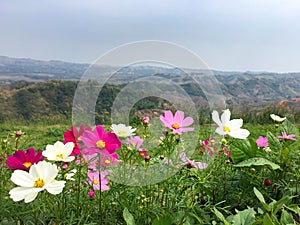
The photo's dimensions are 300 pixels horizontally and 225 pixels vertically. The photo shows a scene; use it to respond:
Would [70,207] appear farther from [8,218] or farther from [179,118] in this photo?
[179,118]

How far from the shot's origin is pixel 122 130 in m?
0.93

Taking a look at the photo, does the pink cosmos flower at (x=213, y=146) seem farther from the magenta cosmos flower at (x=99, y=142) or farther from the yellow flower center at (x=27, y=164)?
the yellow flower center at (x=27, y=164)

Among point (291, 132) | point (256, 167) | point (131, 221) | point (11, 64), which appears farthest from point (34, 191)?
point (11, 64)

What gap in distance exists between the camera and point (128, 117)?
1044 millimetres

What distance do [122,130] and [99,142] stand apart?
0.29 feet

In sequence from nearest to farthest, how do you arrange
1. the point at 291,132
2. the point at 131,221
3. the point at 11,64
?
the point at 131,221 < the point at 291,132 < the point at 11,64

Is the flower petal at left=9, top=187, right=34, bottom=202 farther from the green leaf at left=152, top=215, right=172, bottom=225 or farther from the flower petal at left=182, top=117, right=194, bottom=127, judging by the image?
the flower petal at left=182, top=117, right=194, bottom=127

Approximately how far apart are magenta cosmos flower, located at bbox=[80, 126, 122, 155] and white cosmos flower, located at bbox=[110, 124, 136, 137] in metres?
0.03

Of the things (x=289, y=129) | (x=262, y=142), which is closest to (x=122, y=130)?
(x=262, y=142)

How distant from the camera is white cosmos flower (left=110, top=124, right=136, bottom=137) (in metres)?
0.91

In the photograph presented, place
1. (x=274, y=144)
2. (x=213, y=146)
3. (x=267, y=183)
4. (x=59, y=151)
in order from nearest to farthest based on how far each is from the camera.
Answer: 1. (x=59, y=151)
2. (x=213, y=146)
3. (x=267, y=183)
4. (x=274, y=144)

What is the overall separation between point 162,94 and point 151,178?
0.30 meters

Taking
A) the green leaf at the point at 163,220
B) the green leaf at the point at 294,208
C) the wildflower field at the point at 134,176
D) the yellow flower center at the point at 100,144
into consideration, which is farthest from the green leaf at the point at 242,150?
the yellow flower center at the point at 100,144

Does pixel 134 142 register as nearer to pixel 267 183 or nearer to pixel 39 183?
pixel 39 183
